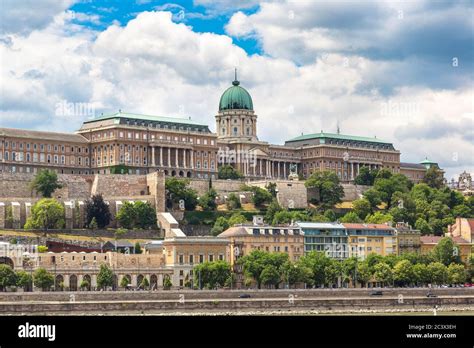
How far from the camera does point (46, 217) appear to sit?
104 m

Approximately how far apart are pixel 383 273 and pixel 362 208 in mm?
33499

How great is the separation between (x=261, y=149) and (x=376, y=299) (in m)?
77.2

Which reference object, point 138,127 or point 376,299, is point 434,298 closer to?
point 376,299

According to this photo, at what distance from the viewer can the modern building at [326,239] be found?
335 feet

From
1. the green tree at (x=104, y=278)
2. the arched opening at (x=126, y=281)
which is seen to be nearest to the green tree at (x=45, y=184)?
the arched opening at (x=126, y=281)

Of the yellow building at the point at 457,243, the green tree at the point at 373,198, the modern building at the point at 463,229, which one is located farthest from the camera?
the green tree at the point at 373,198

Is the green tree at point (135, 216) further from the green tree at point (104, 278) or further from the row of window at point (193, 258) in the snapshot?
the green tree at point (104, 278)

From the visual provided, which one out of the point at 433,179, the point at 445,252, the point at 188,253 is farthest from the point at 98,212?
the point at 433,179

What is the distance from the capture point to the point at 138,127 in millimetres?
134625

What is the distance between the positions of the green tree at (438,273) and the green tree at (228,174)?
1804 inches

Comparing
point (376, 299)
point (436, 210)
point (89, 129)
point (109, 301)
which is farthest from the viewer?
point (89, 129)

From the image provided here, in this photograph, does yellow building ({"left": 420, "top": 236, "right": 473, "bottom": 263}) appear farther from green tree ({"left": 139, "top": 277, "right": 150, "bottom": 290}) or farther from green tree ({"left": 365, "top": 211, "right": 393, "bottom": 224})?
green tree ({"left": 139, "top": 277, "right": 150, "bottom": 290})

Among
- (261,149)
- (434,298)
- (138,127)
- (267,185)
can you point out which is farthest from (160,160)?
(434,298)

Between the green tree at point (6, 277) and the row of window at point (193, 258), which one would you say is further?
the row of window at point (193, 258)
